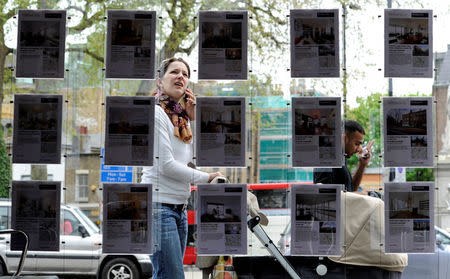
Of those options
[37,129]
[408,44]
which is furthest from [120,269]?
[408,44]

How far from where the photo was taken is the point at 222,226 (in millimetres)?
3631

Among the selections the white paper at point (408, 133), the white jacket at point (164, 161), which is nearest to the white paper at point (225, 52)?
the white jacket at point (164, 161)

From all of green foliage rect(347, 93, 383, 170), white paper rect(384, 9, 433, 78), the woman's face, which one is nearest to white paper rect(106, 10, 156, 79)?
the woman's face

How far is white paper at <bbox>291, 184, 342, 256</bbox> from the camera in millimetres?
3627

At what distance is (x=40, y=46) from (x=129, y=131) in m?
0.76

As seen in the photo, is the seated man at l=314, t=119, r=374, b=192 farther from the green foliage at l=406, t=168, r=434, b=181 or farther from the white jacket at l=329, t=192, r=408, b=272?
the green foliage at l=406, t=168, r=434, b=181

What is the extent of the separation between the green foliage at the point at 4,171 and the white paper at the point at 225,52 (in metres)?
1.30

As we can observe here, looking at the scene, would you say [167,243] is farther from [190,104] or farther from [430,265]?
[430,265]

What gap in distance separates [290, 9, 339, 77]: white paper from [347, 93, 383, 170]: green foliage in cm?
29

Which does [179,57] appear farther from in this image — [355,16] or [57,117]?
[355,16]

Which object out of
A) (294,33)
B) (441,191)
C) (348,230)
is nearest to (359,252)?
(348,230)

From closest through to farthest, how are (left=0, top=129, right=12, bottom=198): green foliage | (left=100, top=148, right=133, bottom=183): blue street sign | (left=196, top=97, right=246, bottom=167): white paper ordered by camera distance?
(left=196, top=97, right=246, bottom=167): white paper → (left=100, top=148, right=133, bottom=183): blue street sign → (left=0, top=129, right=12, bottom=198): green foliage

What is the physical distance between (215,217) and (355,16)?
1.47 metres

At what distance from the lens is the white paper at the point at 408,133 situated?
3652 mm
